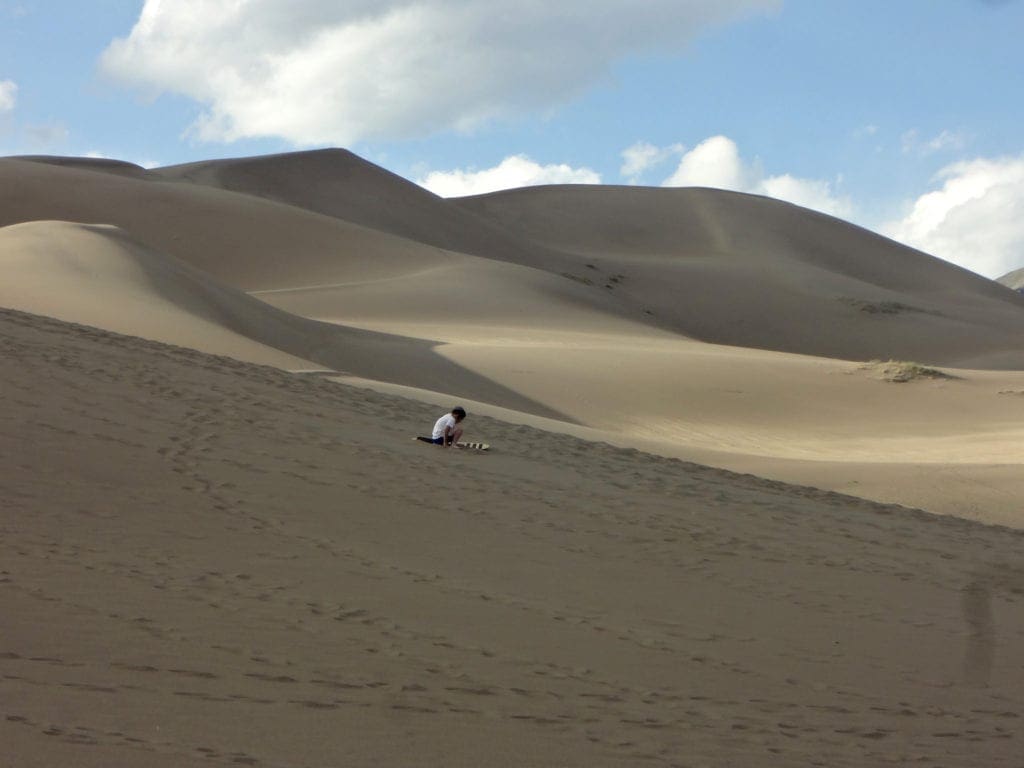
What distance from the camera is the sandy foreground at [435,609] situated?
4.51 meters

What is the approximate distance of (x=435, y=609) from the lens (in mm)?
6160

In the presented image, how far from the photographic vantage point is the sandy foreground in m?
4.51

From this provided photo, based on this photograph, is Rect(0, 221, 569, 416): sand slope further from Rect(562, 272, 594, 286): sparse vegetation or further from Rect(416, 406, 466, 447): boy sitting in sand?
Rect(562, 272, 594, 286): sparse vegetation

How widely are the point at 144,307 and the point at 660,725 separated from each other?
47.9 feet

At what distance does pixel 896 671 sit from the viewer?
20.3ft

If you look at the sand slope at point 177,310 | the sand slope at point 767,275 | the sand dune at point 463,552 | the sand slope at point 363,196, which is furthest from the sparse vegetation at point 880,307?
the sand slope at point 177,310

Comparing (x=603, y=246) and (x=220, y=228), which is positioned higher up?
(x=603, y=246)

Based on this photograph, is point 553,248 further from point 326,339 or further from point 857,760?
point 857,760

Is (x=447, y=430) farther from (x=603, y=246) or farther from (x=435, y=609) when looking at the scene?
(x=603, y=246)

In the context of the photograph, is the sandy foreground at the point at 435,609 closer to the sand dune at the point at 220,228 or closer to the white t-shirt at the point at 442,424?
the white t-shirt at the point at 442,424

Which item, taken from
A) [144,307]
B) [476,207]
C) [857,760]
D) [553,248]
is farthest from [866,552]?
[476,207]

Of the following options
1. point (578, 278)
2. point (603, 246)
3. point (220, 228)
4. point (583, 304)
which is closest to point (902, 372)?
point (583, 304)

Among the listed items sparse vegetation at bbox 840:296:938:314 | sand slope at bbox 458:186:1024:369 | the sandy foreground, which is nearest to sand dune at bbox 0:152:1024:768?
the sandy foreground

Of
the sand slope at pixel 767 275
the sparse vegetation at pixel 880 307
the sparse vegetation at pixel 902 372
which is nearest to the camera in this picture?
the sparse vegetation at pixel 902 372
